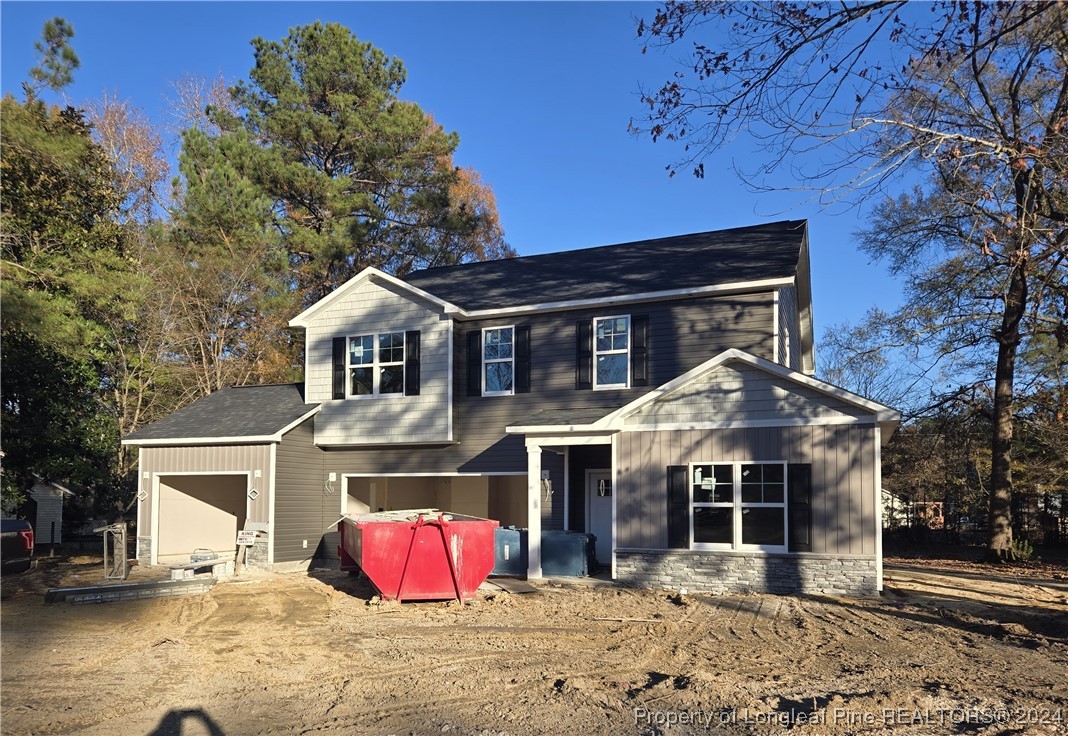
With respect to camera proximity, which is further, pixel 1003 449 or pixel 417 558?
pixel 1003 449

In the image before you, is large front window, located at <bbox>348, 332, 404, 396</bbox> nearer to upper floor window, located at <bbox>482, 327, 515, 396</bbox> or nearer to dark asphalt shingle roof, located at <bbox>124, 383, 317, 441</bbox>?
dark asphalt shingle roof, located at <bbox>124, 383, 317, 441</bbox>

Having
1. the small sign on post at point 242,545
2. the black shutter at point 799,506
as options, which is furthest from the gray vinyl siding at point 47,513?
the black shutter at point 799,506

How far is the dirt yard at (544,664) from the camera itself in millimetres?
6707

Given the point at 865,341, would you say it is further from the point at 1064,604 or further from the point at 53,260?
the point at 53,260

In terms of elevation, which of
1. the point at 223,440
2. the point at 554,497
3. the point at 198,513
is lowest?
the point at 198,513

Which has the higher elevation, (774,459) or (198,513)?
(774,459)

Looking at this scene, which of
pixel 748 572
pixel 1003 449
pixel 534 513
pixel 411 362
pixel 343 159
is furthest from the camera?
pixel 343 159

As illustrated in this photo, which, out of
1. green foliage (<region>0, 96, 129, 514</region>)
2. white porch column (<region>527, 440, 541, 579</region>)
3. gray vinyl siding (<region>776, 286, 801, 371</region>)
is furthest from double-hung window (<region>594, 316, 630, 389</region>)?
green foliage (<region>0, 96, 129, 514</region>)

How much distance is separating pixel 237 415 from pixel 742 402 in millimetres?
11707

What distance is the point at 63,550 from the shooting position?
2427 centimetres

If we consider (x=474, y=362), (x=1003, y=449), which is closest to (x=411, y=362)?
(x=474, y=362)

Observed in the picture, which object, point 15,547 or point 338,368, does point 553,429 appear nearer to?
point 338,368

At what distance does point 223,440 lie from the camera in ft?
59.5

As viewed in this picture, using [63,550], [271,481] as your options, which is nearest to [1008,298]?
[271,481]
